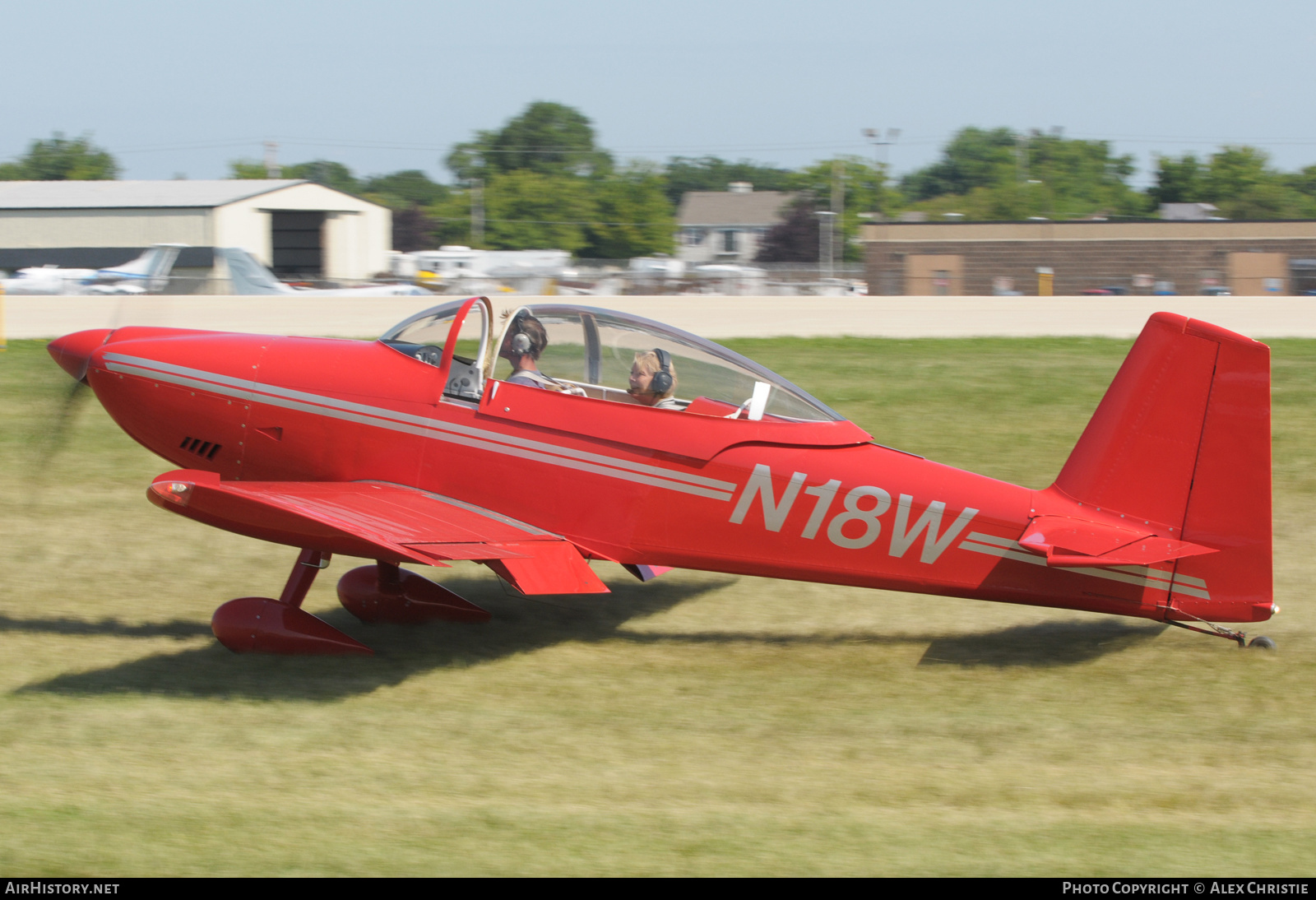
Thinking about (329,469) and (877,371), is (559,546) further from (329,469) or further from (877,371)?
(877,371)

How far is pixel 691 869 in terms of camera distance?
3.90 metres

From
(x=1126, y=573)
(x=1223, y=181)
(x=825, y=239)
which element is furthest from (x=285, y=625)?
(x=1223, y=181)

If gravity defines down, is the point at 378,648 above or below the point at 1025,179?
below

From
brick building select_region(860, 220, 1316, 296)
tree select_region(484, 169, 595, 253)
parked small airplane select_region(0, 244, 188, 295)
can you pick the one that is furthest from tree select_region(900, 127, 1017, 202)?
parked small airplane select_region(0, 244, 188, 295)

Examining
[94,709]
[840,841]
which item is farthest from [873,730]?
[94,709]

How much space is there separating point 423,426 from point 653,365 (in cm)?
129

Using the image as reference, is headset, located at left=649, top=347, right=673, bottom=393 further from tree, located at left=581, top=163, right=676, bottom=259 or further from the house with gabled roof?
the house with gabled roof

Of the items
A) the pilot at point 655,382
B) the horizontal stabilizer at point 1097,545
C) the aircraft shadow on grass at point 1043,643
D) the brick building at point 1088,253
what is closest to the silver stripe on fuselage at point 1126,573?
the horizontal stabilizer at point 1097,545

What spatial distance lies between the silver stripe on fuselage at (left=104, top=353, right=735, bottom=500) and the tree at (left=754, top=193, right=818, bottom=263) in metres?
71.3

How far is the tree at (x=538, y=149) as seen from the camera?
119125 mm

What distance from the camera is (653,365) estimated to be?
6.24 m

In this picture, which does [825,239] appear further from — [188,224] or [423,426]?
[423,426]

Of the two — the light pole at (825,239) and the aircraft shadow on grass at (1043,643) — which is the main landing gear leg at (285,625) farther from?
the light pole at (825,239)

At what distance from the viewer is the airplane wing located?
5246 millimetres
